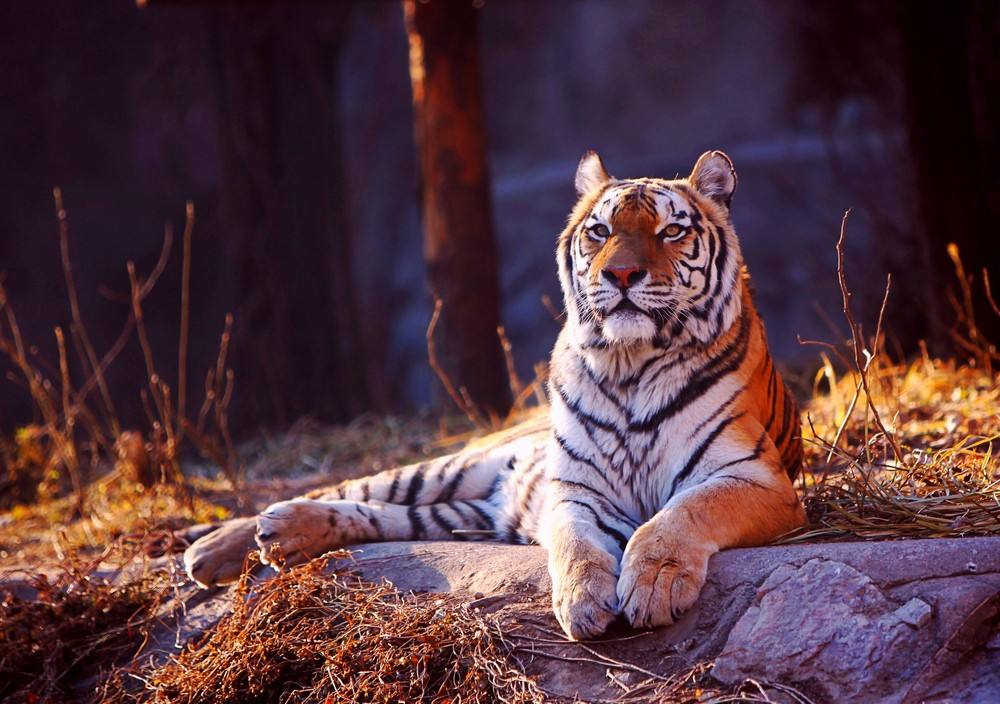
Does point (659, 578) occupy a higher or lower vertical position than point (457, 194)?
lower

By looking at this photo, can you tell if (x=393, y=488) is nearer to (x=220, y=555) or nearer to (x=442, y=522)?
(x=442, y=522)

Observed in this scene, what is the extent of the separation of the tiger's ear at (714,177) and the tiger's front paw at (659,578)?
114 cm

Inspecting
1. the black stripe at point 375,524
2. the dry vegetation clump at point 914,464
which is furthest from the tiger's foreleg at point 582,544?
the black stripe at point 375,524

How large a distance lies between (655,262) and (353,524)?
1.25 meters

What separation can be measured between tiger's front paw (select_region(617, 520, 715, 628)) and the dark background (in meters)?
4.15

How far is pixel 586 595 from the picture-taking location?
2471mm

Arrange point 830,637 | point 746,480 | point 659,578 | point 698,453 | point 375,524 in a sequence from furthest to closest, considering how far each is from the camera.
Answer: point 375,524 → point 698,453 → point 746,480 → point 659,578 → point 830,637

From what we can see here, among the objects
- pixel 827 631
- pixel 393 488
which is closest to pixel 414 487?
pixel 393 488

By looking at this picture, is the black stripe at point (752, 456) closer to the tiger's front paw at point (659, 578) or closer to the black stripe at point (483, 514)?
the tiger's front paw at point (659, 578)

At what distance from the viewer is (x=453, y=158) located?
6184 millimetres

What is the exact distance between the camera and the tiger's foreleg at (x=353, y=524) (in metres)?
3.20

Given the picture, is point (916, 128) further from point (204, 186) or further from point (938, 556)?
point (204, 186)

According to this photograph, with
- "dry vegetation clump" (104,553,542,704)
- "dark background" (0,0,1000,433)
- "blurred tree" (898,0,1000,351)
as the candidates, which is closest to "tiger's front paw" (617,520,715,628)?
"dry vegetation clump" (104,553,542,704)

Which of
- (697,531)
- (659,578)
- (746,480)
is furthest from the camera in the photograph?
(746,480)
